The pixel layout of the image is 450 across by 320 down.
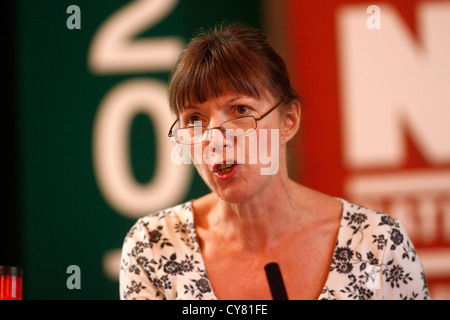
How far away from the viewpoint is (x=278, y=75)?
135cm

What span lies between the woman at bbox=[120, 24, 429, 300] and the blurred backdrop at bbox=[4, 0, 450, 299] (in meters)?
0.87

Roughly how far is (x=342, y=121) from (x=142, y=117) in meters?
0.71

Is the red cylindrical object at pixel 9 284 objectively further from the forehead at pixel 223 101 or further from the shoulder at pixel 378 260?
the shoulder at pixel 378 260

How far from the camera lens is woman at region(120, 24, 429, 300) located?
1256 millimetres

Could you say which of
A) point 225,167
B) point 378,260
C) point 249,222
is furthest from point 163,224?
point 378,260

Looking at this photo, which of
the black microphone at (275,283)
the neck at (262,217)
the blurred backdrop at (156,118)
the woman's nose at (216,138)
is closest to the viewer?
the black microphone at (275,283)

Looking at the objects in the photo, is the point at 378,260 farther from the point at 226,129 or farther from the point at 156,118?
the point at 156,118

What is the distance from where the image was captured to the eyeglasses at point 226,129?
1.24 meters

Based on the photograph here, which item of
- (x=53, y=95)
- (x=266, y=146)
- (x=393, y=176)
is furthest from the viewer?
(x=53, y=95)

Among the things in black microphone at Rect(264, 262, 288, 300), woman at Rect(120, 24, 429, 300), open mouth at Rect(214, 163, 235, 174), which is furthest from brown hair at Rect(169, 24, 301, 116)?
black microphone at Rect(264, 262, 288, 300)

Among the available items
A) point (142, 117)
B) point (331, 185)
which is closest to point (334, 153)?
point (331, 185)

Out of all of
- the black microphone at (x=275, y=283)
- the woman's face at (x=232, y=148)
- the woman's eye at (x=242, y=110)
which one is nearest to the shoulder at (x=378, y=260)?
the woman's face at (x=232, y=148)

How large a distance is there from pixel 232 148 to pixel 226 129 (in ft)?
0.12

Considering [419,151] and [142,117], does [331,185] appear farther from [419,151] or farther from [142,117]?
[142,117]
